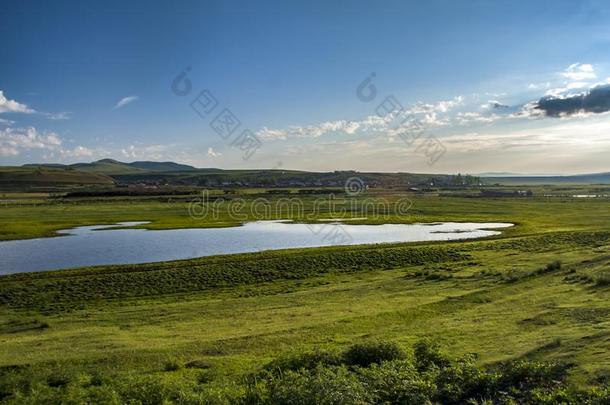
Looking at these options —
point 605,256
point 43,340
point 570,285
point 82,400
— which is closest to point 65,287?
point 43,340

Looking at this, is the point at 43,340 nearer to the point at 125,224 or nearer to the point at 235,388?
the point at 235,388

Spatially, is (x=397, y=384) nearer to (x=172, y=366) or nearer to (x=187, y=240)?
(x=172, y=366)

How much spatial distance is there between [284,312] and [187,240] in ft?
145

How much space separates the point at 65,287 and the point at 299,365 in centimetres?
3112

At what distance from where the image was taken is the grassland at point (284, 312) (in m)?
19.5

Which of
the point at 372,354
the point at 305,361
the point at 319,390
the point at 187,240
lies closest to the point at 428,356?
the point at 372,354

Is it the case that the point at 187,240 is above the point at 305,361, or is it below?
below

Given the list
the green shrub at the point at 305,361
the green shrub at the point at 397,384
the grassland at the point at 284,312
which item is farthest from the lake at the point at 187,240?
the green shrub at the point at 397,384

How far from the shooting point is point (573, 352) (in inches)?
713

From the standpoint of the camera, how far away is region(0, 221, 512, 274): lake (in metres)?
56.8

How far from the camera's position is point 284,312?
31891 mm

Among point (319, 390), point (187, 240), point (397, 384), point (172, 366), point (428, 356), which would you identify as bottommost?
point (187, 240)

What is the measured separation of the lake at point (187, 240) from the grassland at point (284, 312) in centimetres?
856

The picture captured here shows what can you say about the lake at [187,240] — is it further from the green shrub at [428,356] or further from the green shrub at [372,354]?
the green shrub at [428,356]
